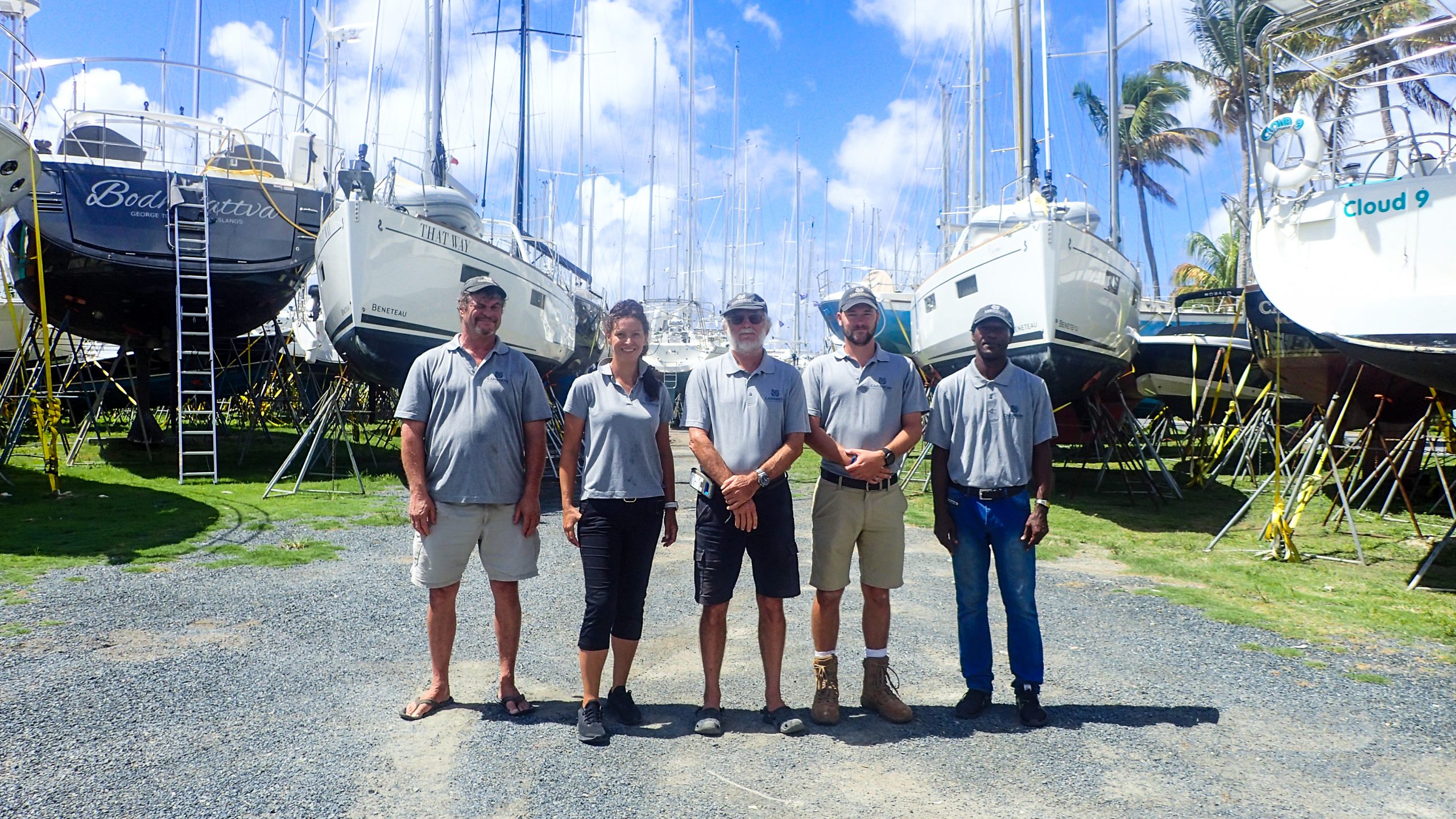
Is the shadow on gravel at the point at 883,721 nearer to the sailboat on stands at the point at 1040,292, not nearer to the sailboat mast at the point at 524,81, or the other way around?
the sailboat on stands at the point at 1040,292

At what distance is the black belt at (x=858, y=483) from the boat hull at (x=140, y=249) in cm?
1067

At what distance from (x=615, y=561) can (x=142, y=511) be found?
24.1 ft

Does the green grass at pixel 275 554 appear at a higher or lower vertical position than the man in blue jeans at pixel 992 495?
lower

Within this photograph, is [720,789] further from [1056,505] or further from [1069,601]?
[1056,505]

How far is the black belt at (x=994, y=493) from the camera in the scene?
3.84 metres

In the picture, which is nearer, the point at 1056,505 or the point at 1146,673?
the point at 1146,673

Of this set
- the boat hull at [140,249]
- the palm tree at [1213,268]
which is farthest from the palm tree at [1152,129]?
the boat hull at [140,249]

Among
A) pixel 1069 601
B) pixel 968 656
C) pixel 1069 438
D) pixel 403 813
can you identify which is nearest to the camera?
pixel 403 813

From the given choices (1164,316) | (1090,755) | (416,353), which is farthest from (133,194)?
(1164,316)

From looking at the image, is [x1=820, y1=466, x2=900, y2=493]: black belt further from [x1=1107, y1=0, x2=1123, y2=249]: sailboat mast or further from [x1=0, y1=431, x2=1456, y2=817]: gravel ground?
[x1=1107, y1=0, x2=1123, y2=249]: sailboat mast

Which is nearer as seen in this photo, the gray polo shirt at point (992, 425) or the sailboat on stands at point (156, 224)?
the gray polo shirt at point (992, 425)

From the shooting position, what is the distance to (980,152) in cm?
1811

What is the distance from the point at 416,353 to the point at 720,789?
346 inches

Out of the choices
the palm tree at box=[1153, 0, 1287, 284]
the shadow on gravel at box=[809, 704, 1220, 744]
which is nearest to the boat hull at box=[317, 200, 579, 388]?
the shadow on gravel at box=[809, 704, 1220, 744]
